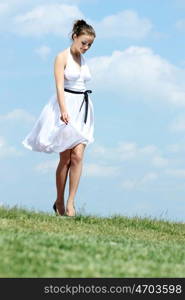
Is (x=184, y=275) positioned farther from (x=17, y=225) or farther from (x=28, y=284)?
(x=17, y=225)

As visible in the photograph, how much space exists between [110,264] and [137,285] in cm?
47

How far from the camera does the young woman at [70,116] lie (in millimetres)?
10266

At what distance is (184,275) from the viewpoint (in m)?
5.03

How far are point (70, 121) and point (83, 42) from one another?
1.30 metres

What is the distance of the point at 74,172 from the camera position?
1048cm

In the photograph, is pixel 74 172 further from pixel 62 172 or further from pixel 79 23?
pixel 79 23

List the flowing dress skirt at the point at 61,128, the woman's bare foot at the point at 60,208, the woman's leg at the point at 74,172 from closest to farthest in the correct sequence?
1. the flowing dress skirt at the point at 61,128
2. the woman's leg at the point at 74,172
3. the woman's bare foot at the point at 60,208

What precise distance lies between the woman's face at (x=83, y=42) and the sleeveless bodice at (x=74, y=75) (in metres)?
0.22

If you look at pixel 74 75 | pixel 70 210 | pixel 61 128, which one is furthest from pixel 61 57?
pixel 70 210

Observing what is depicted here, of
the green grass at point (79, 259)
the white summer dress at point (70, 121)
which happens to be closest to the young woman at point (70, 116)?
the white summer dress at point (70, 121)

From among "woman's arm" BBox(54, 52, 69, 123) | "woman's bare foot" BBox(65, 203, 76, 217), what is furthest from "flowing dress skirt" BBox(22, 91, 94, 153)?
"woman's bare foot" BBox(65, 203, 76, 217)

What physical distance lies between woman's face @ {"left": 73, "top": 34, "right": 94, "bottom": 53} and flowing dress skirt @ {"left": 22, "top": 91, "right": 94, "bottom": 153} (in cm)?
75

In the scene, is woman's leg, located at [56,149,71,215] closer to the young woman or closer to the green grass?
the young woman

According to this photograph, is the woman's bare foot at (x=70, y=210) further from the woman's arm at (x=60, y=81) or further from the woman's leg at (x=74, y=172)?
the woman's arm at (x=60, y=81)
